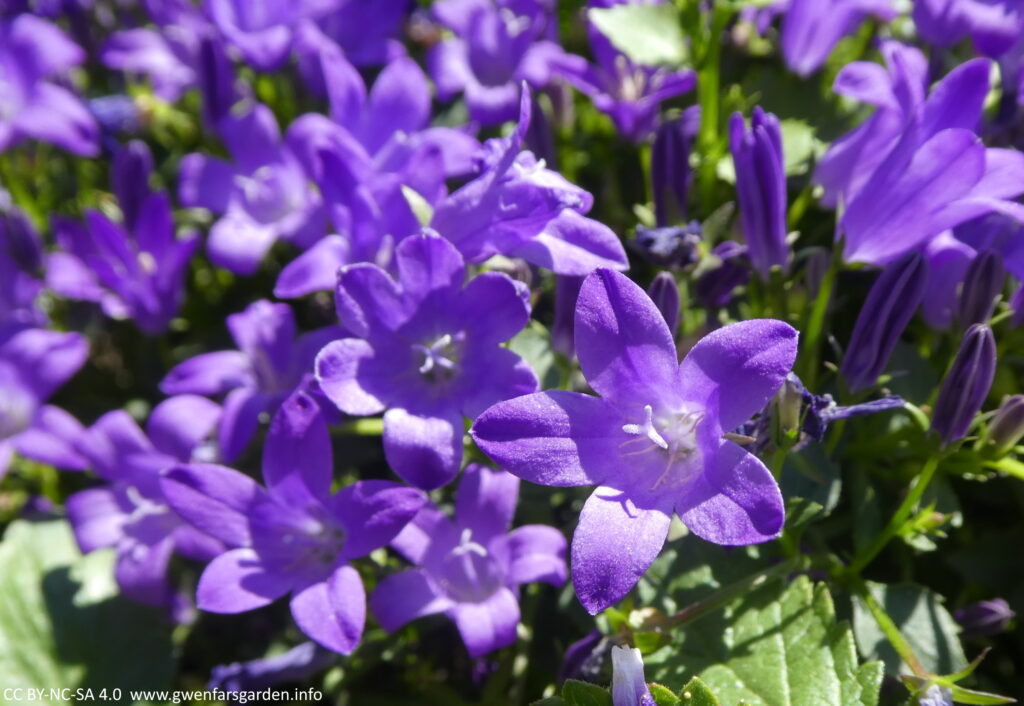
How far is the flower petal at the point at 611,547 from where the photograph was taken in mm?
1211

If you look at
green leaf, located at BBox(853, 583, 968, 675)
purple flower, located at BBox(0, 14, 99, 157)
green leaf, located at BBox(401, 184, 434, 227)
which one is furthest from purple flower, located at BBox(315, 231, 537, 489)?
purple flower, located at BBox(0, 14, 99, 157)

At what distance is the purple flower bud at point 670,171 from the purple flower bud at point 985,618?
0.88 metres

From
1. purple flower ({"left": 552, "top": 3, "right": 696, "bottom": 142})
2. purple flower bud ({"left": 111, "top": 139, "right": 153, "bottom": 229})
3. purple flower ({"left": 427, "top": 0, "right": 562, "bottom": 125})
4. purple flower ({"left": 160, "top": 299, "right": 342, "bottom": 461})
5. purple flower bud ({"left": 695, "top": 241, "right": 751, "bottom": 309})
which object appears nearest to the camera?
purple flower bud ({"left": 695, "top": 241, "right": 751, "bottom": 309})

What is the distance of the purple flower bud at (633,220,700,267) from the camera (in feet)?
5.44

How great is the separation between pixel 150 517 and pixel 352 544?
629mm

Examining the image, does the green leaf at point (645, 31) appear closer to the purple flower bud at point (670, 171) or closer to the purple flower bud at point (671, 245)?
the purple flower bud at point (670, 171)

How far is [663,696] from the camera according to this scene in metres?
1.32

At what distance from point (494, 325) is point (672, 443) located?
0.33 m

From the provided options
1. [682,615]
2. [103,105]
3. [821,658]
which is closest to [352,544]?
[682,615]

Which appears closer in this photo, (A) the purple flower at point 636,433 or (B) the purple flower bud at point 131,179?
(A) the purple flower at point 636,433

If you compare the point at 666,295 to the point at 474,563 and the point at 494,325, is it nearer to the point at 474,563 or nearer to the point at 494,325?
the point at 494,325

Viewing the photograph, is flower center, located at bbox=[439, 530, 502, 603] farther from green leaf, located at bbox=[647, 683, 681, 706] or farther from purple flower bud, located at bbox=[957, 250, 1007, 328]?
purple flower bud, located at bbox=[957, 250, 1007, 328]

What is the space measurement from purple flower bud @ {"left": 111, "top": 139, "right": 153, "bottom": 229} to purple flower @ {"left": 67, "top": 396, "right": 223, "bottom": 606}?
639mm

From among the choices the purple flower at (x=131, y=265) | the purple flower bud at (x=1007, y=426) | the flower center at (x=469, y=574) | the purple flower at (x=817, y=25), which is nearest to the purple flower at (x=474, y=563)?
the flower center at (x=469, y=574)
